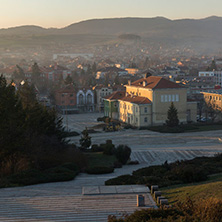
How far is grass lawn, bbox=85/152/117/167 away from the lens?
23.7 meters

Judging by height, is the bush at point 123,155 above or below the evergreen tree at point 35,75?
below

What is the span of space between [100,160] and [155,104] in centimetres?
2025

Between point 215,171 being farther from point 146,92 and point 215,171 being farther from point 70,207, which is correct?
point 146,92

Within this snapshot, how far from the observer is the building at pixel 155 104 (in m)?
44.1

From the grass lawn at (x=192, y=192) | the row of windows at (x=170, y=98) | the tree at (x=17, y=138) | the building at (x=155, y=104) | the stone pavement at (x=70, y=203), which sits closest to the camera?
the stone pavement at (x=70, y=203)

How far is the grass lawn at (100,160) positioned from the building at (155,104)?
17.3 metres

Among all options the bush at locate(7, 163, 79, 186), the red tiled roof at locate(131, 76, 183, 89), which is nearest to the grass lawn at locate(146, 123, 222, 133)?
the red tiled roof at locate(131, 76, 183, 89)

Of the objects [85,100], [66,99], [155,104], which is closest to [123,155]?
[155,104]

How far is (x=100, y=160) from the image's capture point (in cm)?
2508

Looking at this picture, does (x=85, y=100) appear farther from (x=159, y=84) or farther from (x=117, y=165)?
(x=117, y=165)

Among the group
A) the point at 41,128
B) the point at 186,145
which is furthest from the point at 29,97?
the point at 186,145

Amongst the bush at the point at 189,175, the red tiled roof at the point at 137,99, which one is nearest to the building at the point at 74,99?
the red tiled roof at the point at 137,99

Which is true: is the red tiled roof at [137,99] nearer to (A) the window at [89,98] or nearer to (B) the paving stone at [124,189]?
(A) the window at [89,98]

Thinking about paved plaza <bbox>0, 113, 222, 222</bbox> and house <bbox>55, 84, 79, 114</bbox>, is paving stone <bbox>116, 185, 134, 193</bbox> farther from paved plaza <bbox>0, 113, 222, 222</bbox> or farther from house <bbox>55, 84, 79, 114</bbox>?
house <bbox>55, 84, 79, 114</bbox>
